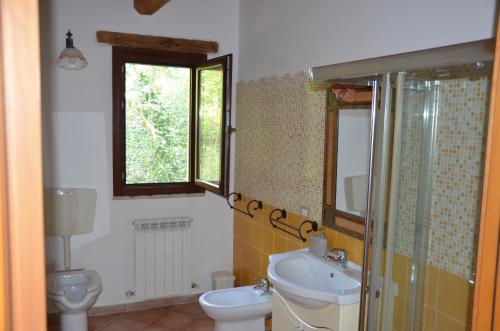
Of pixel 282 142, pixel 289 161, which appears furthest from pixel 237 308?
pixel 282 142

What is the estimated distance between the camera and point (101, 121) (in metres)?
3.53

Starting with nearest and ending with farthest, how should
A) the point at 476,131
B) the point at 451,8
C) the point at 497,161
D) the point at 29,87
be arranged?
the point at 29,87 < the point at 497,161 < the point at 476,131 < the point at 451,8

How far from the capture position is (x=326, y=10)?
266cm

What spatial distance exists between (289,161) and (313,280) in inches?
35.1

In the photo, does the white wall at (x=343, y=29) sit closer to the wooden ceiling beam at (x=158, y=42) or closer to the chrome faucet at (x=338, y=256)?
the wooden ceiling beam at (x=158, y=42)

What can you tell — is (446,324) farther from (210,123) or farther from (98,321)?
(98,321)

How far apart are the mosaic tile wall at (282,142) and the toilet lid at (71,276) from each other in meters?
1.35

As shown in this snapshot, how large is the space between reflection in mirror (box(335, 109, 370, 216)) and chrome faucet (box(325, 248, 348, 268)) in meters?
0.23

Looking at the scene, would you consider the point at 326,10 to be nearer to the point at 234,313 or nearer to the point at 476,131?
the point at 476,131

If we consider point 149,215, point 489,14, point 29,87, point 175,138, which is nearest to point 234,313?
point 149,215

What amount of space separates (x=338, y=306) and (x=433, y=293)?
0.45 metres

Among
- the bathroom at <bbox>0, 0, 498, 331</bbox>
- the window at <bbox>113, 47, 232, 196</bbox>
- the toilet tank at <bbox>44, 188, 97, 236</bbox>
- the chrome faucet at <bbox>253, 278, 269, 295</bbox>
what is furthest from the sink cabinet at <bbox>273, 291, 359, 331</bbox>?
the toilet tank at <bbox>44, 188, 97, 236</bbox>

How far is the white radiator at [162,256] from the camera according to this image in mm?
3678

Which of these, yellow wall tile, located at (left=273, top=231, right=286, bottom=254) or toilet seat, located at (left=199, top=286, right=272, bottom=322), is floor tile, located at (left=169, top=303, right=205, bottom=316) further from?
yellow wall tile, located at (left=273, top=231, right=286, bottom=254)
